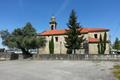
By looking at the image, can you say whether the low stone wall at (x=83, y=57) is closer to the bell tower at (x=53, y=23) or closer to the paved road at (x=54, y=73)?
the paved road at (x=54, y=73)

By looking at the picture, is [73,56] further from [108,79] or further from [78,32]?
[108,79]

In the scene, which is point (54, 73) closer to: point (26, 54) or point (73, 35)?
point (26, 54)

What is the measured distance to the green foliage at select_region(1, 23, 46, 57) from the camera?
202ft

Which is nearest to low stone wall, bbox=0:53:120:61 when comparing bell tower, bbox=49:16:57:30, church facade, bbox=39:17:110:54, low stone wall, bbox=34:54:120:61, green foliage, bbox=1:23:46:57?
low stone wall, bbox=34:54:120:61

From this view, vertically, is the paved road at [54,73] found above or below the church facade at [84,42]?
below

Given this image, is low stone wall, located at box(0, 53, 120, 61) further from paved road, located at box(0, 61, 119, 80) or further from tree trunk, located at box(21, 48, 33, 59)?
paved road, located at box(0, 61, 119, 80)

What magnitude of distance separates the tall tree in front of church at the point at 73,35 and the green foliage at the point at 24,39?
7477mm

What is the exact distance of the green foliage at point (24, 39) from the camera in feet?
202

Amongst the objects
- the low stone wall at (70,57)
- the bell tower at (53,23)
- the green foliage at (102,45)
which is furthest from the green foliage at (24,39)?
the bell tower at (53,23)

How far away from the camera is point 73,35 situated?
64.8m

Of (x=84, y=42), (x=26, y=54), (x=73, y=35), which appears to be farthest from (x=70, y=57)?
(x=84, y=42)

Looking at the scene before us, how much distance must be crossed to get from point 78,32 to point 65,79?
4974cm

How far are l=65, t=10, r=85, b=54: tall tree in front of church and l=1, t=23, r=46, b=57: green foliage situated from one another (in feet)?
24.5

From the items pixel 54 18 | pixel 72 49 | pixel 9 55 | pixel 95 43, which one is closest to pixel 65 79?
pixel 9 55
